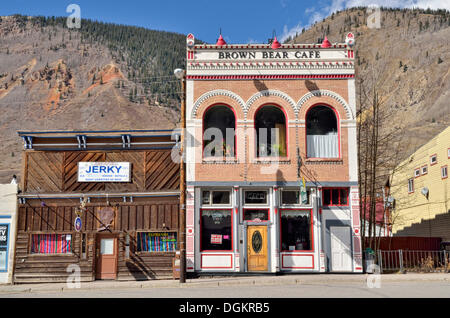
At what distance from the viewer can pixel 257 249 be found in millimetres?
20969

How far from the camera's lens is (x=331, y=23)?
18350cm

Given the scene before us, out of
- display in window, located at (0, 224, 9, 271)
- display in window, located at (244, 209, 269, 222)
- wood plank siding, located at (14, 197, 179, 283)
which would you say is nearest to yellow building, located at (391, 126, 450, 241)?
display in window, located at (244, 209, 269, 222)

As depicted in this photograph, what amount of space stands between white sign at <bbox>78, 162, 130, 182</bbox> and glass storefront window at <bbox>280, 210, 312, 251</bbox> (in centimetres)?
724

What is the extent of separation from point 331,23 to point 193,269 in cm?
17723

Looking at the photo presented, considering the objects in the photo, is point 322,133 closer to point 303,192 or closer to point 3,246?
point 303,192

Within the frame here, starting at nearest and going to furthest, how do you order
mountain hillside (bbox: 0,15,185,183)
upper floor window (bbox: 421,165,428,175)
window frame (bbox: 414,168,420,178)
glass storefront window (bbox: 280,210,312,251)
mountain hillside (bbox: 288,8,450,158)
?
glass storefront window (bbox: 280,210,312,251) < upper floor window (bbox: 421,165,428,175) < window frame (bbox: 414,168,420,178) < mountain hillside (bbox: 288,8,450,158) < mountain hillside (bbox: 0,15,185,183)

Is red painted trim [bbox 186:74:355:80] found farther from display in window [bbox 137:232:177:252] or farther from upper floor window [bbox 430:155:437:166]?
upper floor window [bbox 430:155:437:166]

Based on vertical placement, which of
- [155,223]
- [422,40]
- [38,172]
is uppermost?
[422,40]

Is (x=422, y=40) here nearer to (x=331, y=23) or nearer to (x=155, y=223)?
(x=331, y=23)

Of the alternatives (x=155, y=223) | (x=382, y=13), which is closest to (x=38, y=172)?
(x=155, y=223)

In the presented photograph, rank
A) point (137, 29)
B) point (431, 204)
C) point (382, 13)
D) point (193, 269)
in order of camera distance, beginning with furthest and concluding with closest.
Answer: point (382, 13) → point (137, 29) → point (431, 204) → point (193, 269)

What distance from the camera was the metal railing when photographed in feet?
71.7

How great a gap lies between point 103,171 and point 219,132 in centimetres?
548
